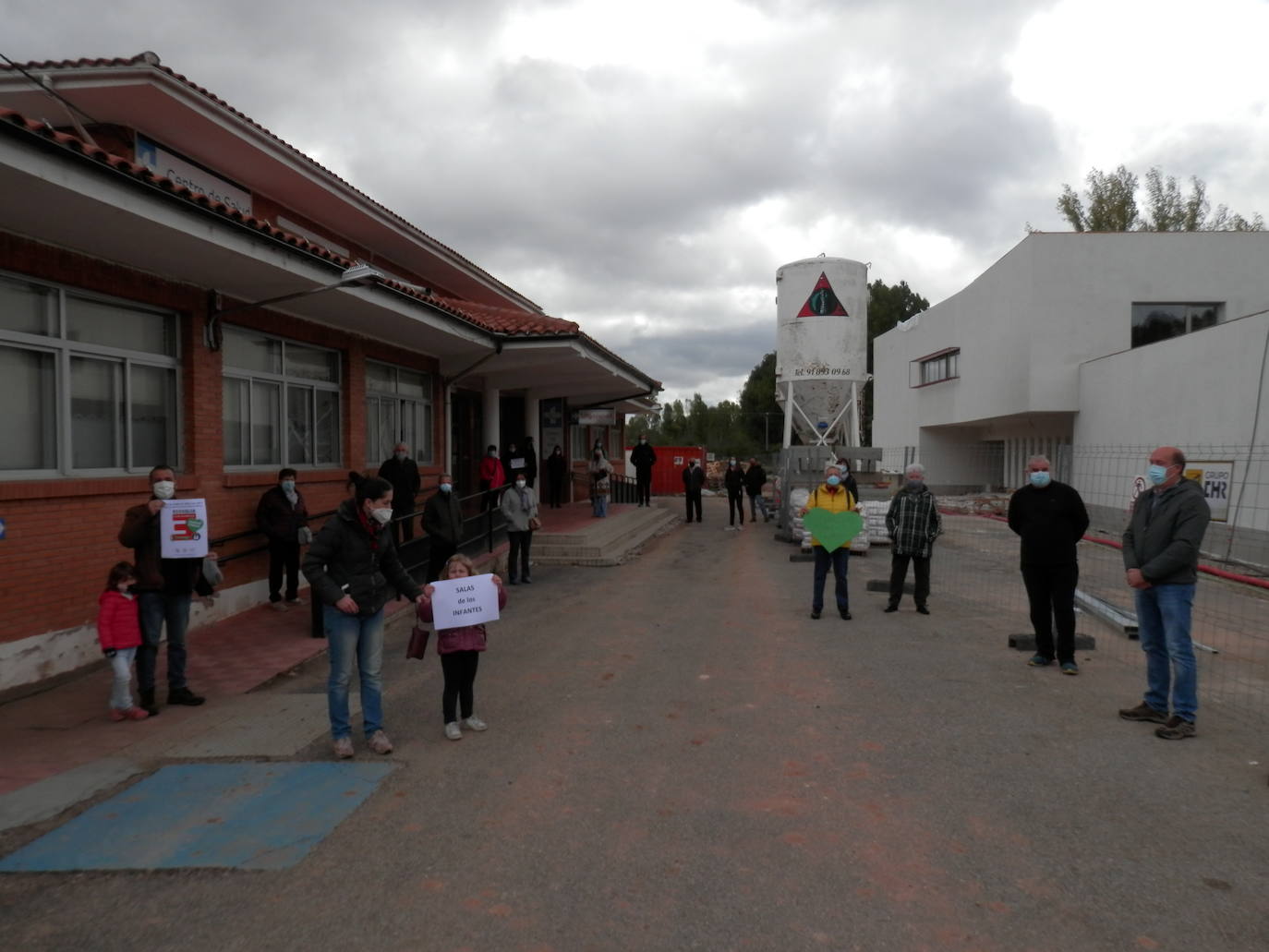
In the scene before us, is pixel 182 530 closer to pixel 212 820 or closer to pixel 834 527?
pixel 212 820

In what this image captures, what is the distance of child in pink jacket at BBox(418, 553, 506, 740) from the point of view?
220 inches

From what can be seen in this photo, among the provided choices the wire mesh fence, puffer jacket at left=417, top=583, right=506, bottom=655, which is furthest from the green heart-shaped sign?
puffer jacket at left=417, top=583, right=506, bottom=655

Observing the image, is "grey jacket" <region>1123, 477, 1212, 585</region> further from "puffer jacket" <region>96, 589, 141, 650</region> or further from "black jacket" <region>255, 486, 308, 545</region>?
"black jacket" <region>255, 486, 308, 545</region>

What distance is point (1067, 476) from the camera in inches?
522

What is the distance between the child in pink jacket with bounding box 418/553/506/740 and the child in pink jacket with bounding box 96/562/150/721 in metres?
2.14

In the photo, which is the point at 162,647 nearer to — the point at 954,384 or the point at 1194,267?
the point at 1194,267

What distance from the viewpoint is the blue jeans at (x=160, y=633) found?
6.07 meters

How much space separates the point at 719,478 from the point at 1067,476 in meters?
31.0

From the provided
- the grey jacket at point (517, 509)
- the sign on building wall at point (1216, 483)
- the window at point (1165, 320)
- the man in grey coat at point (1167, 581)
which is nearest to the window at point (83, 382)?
the grey jacket at point (517, 509)

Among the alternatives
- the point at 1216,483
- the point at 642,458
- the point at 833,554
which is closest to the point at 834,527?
the point at 833,554

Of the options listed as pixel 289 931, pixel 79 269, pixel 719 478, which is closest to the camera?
pixel 289 931

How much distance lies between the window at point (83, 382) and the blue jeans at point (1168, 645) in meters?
8.73

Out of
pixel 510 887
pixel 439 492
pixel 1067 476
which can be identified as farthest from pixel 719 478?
pixel 510 887

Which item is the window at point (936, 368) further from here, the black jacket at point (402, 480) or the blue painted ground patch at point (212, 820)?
the blue painted ground patch at point (212, 820)
